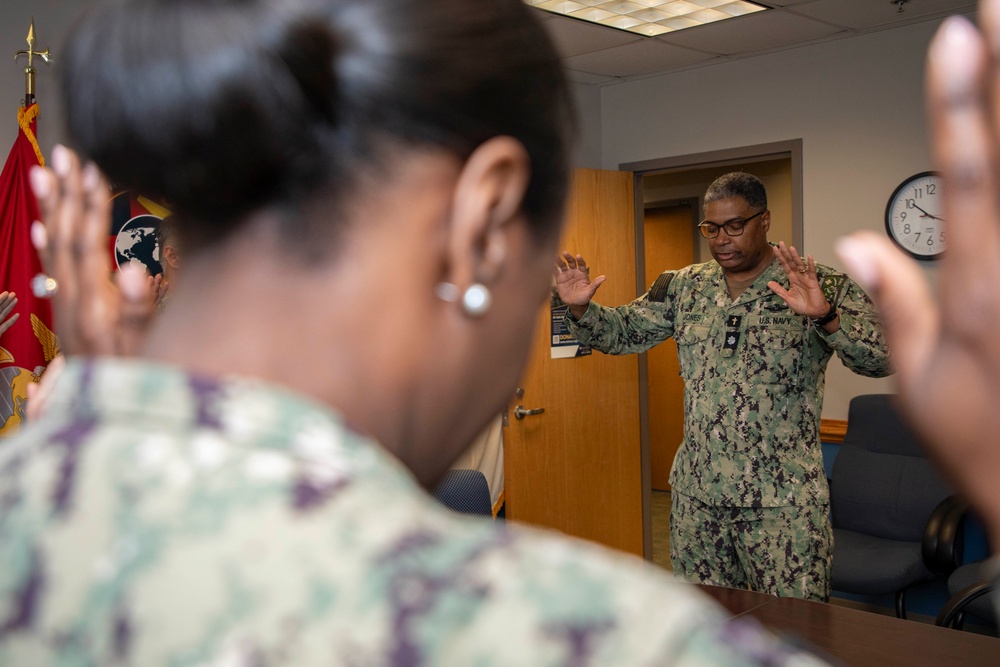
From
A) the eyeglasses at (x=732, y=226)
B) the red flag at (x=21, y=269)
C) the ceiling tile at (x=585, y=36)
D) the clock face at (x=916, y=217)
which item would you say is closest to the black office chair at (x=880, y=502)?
the clock face at (x=916, y=217)

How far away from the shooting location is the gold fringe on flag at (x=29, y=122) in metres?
3.25

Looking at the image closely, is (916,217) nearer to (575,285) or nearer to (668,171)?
(668,171)

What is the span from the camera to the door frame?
485 centimetres

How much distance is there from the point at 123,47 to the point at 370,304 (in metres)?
0.18

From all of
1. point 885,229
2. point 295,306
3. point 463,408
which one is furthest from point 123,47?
point 885,229

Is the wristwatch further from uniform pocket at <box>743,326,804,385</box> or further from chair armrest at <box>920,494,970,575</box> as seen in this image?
chair armrest at <box>920,494,970,575</box>

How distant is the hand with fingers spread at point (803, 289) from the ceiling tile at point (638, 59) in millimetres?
2143

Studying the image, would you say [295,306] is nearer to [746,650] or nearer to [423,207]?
[423,207]

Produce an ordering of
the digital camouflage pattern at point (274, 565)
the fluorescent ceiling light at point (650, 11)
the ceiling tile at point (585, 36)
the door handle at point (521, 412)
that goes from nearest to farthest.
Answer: the digital camouflage pattern at point (274, 565)
the fluorescent ceiling light at point (650, 11)
the ceiling tile at point (585, 36)
the door handle at point (521, 412)

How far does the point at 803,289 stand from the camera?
9.47 feet

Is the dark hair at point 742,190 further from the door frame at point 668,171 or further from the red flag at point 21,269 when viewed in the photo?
the red flag at point 21,269

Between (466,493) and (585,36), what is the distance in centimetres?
298

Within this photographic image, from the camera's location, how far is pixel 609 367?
17.3 feet

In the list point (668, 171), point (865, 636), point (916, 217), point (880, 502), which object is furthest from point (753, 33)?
point (865, 636)
